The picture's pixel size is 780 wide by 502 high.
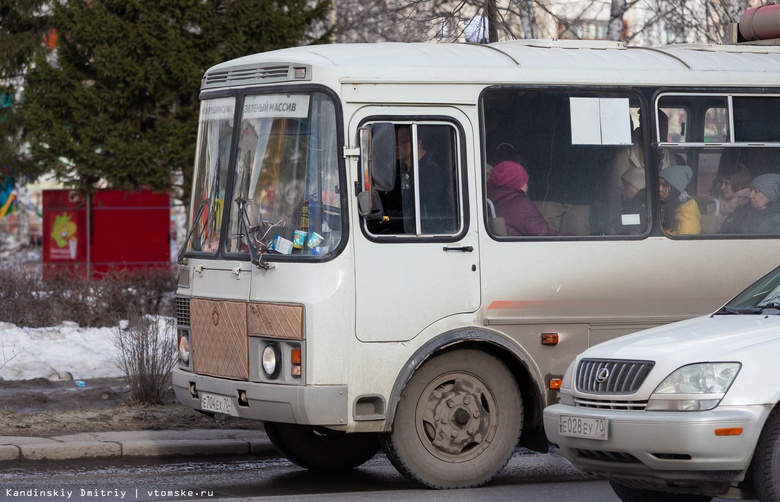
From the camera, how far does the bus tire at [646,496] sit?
293 inches

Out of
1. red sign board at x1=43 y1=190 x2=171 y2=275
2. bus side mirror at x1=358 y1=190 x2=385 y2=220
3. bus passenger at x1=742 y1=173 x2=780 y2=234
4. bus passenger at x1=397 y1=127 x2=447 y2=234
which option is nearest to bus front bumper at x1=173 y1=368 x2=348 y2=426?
bus side mirror at x1=358 y1=190 x2=385 y2=220

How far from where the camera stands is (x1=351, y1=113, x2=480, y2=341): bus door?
8.26 meters

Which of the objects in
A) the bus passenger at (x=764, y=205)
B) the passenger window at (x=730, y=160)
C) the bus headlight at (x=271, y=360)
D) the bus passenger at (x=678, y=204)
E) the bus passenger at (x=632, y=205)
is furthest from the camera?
the bus passenger at (x=764, y=205)

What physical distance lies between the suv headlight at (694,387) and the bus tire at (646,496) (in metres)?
1.02

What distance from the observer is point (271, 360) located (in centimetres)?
827

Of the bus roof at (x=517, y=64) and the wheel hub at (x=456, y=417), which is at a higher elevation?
the bus roof at (x=517, y=64)

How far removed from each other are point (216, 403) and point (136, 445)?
68.6 inches

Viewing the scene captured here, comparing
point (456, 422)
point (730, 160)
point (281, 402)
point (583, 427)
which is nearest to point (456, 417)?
point (456, 422)

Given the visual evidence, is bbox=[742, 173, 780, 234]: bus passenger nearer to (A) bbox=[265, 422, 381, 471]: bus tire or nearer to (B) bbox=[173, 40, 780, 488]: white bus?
(B) bbox=[173, 40, 780, 488]: white bus

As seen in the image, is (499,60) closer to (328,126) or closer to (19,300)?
(328,126)

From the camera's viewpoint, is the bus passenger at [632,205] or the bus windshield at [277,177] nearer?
the bus windshield at [277,177]

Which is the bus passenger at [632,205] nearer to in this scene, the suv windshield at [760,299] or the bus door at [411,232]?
the bus door at [411,232]

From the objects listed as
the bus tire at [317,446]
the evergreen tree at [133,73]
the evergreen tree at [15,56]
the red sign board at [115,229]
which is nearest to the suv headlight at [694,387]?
the bus tire at [317,446]

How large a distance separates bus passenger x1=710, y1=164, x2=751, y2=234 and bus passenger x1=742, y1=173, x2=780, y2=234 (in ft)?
0.19
